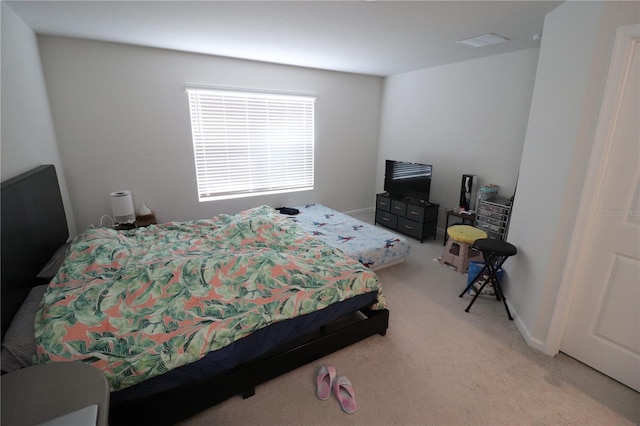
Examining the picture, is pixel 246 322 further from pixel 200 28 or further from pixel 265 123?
pixel 265 123

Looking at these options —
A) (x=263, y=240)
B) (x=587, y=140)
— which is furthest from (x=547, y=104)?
(x=263, y=240)

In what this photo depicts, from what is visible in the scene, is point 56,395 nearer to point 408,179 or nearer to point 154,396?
point 154,396

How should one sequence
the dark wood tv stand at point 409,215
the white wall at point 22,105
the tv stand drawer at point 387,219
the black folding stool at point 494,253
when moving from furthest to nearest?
the tv stand drawer at point 387,219 → the dark wood tv stand at point 409,215 → the black folding stool at point 494,253 → the white wall at point 22,105

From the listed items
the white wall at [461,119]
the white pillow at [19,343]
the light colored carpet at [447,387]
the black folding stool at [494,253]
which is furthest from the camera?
the white wall at [461,119]

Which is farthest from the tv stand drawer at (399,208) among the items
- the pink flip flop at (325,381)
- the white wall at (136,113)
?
the pink flip flop at (325,381)

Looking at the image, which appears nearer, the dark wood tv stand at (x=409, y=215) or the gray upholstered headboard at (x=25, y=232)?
the gray upholstered headboard at (x=25, y=232)

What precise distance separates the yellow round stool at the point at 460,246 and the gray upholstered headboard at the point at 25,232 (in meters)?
3.55

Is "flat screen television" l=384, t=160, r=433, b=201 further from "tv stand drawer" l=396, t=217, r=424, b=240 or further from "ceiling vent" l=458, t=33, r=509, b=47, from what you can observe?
"ceiling vent" l=458, t=33, r=509, b=47

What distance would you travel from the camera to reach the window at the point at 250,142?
3.81 metres

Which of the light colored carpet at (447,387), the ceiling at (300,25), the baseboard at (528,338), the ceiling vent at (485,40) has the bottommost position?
the light colored carpet at (447,387)

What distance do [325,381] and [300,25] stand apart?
111 inches

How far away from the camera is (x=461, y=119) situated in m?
3.93

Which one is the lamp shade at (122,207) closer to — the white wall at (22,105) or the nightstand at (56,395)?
the white wall at (22,105)

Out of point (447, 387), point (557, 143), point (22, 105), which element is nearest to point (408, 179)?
point (557, 143)
